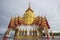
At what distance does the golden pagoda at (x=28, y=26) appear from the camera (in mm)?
2182

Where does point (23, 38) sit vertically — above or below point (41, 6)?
below

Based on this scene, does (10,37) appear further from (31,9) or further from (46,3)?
(46,3)

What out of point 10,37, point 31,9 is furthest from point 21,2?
point 10,37

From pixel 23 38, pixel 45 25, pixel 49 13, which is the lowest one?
pixel 23 38

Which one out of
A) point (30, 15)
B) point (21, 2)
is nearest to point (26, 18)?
point (30, 15)

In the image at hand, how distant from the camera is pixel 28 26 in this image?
2.22 m

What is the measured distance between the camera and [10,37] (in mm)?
2248

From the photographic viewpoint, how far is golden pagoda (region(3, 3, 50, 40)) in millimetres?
2182

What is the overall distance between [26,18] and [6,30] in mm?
271

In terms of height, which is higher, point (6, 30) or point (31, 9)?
point (31, 9)

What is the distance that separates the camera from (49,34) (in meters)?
2.18

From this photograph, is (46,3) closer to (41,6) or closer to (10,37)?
(41,6)

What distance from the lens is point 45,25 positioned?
2.17 metres

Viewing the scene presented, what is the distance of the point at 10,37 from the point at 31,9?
412mm
